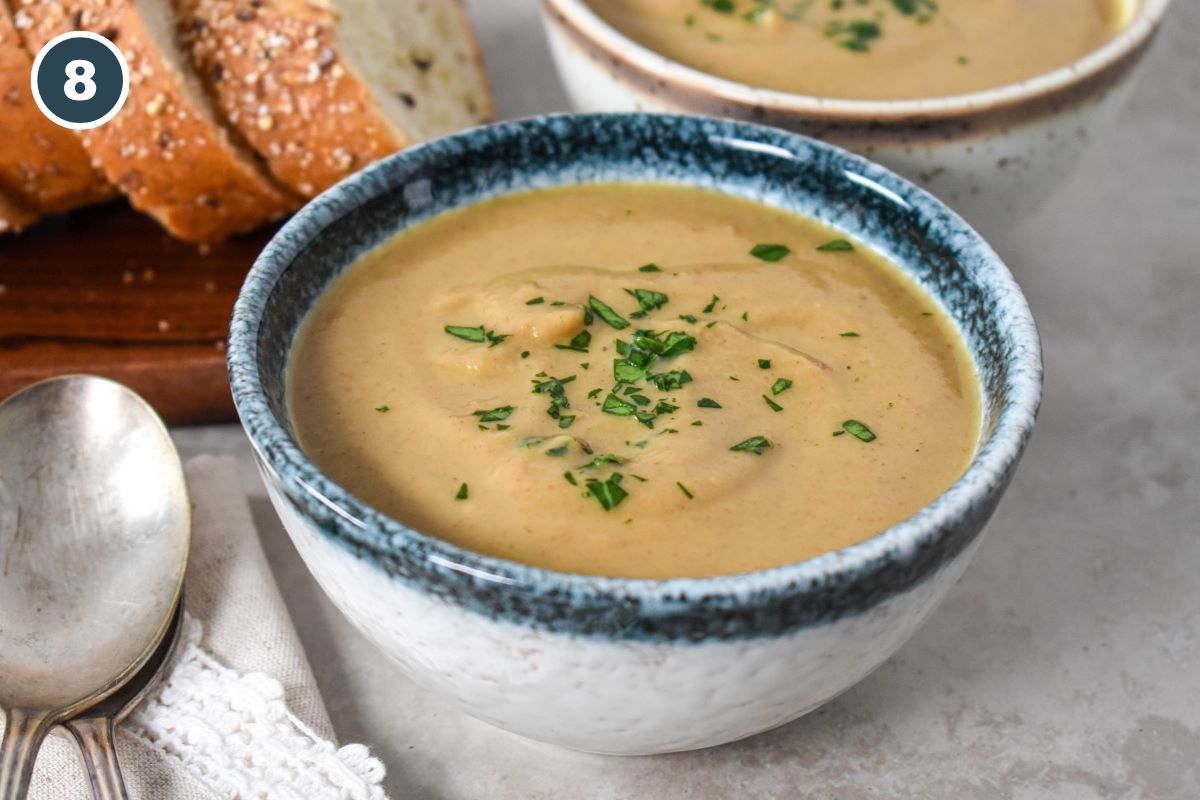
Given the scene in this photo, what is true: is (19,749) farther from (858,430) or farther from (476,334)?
(858,430)

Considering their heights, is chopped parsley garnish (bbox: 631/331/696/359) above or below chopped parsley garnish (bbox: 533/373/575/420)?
above

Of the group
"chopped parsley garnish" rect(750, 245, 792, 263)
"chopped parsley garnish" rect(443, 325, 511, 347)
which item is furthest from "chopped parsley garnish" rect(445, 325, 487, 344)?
"chopped parsley garnish" rect(750, 245, 792, 263)

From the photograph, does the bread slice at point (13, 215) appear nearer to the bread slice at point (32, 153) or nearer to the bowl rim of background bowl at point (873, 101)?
the bread slice at point (32, 153)

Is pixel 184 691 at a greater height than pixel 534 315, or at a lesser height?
lesser

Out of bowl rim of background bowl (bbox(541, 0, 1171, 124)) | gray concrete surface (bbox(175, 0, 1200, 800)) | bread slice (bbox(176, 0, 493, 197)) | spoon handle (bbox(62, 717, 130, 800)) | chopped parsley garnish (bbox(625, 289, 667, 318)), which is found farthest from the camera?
bread slice (bbox(176, 0, 493, 197))

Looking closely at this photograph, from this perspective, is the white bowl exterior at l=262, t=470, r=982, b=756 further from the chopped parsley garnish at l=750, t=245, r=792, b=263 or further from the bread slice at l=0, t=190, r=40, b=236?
the bread slice at l=0, t=190, r=40, b=236

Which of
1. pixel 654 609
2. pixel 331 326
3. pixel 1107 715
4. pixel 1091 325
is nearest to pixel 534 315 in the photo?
pixel 331 326

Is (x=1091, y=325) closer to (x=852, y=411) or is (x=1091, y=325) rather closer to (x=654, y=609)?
(x=852, y=411)
